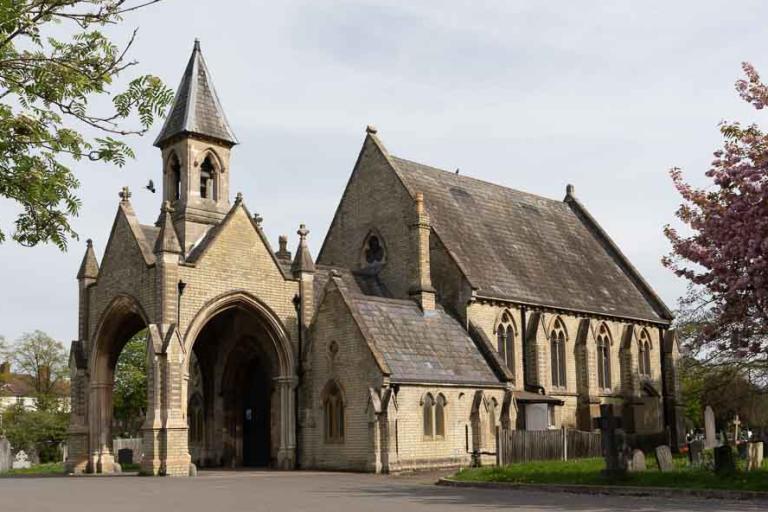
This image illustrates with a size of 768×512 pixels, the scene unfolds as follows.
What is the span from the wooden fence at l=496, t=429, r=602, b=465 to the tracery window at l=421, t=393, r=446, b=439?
11.9 ft

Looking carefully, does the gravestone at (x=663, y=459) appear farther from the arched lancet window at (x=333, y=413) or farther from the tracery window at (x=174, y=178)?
the tracery window at (x=174, y=178)

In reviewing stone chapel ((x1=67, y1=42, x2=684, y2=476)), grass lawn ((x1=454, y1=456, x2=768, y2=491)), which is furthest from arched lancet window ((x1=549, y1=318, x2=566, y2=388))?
grass lawn ((x1=454, y1=456, x2=768, y2=491))

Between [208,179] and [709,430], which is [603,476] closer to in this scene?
[709,430]

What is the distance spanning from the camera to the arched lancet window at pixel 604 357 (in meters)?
43.6

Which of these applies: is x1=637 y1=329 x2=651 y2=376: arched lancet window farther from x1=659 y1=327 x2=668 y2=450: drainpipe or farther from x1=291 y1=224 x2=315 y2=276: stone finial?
x1=291 y1=224 x2=315 y2=276: stone finial

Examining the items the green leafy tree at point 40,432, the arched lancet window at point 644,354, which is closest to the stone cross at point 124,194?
the arched lancet window at point 644,354

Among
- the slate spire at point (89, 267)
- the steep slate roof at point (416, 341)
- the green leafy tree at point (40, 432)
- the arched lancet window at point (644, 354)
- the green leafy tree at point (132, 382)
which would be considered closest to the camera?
the steep slate roof at point (416, 341)

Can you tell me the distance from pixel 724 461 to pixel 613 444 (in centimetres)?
257

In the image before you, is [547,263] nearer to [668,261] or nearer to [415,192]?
[415,192]

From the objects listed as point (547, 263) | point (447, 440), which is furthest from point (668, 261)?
point (547, 263)

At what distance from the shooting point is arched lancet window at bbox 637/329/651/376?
46688 millimetres

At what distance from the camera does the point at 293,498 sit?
805 inches

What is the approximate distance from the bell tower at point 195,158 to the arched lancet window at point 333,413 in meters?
8.35

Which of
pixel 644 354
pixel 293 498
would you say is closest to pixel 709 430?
pixel 644 354
